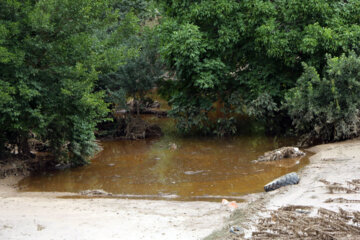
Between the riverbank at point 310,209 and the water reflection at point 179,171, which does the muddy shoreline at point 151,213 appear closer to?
the riverbank at point 310,209

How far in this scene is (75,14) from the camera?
43.2 feet

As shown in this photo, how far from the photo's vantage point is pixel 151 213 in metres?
9.57

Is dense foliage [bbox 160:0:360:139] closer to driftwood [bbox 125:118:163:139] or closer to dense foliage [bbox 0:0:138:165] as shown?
driftwood [bbox 125:118:163:139]

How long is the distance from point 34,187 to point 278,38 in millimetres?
9037

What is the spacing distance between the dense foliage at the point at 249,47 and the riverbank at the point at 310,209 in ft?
16.4

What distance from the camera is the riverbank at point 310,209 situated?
7801 mm

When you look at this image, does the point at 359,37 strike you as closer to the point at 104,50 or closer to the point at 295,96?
the point at 295,96

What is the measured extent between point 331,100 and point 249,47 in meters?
3.63

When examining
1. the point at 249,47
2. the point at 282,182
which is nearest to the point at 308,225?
the point at 282,182

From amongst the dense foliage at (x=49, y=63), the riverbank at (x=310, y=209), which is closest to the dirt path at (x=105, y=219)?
the riverbank at (x=310, y=209)

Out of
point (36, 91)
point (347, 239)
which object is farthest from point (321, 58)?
point (347, 239)

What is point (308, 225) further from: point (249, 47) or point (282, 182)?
point (249, 47)

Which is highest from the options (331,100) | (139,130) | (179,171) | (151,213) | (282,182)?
(331,100)

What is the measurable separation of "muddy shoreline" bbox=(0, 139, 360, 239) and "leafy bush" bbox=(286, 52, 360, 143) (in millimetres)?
3488
